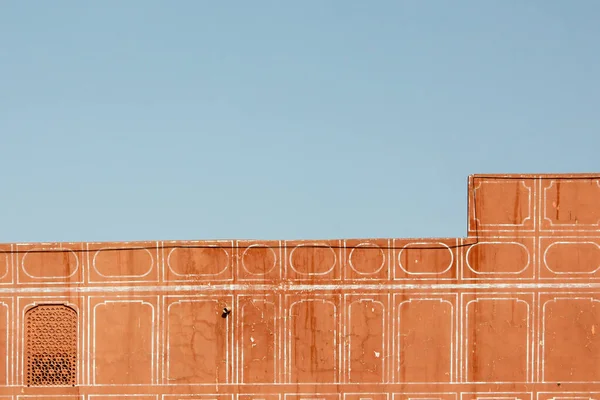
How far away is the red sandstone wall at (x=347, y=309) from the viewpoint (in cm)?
1673

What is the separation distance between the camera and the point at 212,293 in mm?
16938

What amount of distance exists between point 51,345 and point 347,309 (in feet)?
17.4

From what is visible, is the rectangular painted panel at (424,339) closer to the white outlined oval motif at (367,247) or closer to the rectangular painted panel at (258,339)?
the white outlined oval motif at (367,247)

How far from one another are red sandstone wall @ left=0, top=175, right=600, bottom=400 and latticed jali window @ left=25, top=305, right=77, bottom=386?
0.13m

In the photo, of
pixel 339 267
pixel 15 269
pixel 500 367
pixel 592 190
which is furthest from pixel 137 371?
pixel 592 190

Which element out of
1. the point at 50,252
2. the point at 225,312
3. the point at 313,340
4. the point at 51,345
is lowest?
the point at 51,345

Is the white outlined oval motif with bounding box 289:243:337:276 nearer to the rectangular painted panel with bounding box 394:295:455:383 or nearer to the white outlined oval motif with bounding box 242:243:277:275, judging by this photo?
the white outlined oval motif with bounding box 242:243:277:275

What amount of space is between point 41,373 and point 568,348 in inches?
364

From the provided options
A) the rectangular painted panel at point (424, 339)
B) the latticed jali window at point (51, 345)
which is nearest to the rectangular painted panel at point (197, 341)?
the latticed jali window at point (51, 345)

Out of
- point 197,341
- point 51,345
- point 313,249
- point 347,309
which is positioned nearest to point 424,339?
point 347,309

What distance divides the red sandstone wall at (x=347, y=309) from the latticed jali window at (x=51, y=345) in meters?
0.13

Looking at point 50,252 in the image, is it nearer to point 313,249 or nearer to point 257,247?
point 257,247

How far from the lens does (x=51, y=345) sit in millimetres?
17094

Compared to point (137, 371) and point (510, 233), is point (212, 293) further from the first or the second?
point (510, 233)
